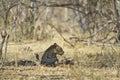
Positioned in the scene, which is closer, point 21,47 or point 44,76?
point 44,76

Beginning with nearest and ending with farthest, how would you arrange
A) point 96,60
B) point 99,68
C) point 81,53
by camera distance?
point 99,68 < point 96,60 < point 81,53

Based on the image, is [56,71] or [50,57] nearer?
[56,71]

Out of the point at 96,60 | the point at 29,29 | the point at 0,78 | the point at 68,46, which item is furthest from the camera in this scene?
the point at 29,29

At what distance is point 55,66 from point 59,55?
0.95 meters

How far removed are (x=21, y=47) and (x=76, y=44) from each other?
4.68ft

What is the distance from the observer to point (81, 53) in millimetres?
10266

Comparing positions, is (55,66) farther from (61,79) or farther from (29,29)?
(29,29)

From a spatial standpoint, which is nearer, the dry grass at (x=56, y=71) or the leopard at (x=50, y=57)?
the dry grass at (x=56, y=71)

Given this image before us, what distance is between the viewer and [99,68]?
28.1ft

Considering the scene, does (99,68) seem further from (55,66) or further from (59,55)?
(59,55)

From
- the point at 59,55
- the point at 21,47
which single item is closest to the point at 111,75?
the point at 59,55

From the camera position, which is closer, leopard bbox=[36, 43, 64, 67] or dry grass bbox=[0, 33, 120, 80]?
dry grass bbox=[0, 33, 120, 80]

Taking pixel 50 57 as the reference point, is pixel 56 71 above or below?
below

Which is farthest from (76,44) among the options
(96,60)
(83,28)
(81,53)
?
(83,28)
